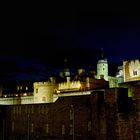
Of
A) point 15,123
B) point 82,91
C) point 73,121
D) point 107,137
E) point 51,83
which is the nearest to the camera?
point 107,137

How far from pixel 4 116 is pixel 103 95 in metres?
20.7

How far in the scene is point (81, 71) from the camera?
8638 centimetres

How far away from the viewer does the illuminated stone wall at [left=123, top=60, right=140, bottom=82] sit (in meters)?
75.3

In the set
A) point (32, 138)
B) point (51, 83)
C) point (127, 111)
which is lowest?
point (32, 138)

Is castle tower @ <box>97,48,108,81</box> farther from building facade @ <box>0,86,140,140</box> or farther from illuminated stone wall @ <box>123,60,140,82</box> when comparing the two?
building facade @ <box>0,86,140,140</box>

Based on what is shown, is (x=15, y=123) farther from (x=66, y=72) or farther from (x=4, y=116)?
(x=66, y=72)

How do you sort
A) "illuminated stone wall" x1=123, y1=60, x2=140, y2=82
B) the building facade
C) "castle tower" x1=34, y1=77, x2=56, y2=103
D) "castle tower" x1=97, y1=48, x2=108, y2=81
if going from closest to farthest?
1. the building facade
2. "castle tower" x1=34, y1=77, x2=56, y2=103
3. "illuminated stone wall" x1=123, y1=60, x2=140, y2=82
4. "castle tower" x1=97, y1=48, x2=108, y2=81

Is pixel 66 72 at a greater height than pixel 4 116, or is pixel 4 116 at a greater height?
pixel 66 72

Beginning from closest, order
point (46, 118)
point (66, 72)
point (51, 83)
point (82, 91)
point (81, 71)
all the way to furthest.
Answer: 1. point (46, 118)
2. point (82, 91)
3. point (51, 83)
4. point (81, 71)
5. point (66, 72)

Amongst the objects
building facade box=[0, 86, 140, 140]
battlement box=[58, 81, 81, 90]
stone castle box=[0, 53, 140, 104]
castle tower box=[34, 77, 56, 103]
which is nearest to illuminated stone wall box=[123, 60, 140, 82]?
stone castle box=[0, 53, 140, 104]

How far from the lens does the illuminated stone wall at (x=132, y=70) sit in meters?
75.3

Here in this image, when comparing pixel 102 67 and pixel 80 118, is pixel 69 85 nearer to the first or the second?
pixel 102 67

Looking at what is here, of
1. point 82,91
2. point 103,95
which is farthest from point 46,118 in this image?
point 82,91

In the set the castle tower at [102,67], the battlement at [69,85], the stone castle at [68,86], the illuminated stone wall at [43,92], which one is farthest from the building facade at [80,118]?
the castle tower at [102,67]
